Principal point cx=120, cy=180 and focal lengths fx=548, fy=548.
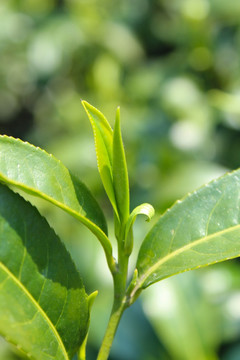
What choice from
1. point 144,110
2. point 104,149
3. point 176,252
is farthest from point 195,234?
point 144,110

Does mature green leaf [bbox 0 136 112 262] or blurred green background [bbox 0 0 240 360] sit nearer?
mature green leaf [bbox 0 136 112 262]

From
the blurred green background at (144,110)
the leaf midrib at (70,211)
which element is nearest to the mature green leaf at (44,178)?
the leaf midrib at (70,211)

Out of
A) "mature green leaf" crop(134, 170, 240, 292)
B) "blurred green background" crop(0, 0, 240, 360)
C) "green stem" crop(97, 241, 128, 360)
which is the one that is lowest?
"blurred green background" crop(0, 0, 240, 360)

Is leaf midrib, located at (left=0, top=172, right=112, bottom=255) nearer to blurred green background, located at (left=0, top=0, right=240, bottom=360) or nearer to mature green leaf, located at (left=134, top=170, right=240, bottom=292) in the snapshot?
mature green leaf, located at (left=134, top=170, right=240, bottom=292)

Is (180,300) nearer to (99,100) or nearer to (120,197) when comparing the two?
(120,197)

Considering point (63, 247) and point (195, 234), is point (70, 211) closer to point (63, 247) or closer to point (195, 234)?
point (63, 247)

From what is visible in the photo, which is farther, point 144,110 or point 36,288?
point 144,110

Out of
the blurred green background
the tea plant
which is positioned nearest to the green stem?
the tea plant
